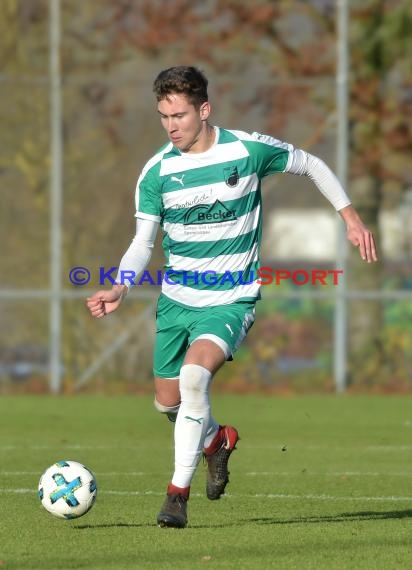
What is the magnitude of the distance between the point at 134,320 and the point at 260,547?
11.4 meters

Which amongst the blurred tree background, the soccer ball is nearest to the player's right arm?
the soccer ball

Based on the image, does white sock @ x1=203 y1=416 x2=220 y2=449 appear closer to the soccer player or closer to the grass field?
the soccer player

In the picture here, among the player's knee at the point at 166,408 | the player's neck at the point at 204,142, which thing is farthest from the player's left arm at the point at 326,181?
the player's knee at the point at 166,408

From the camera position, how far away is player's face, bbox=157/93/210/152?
23.1ft

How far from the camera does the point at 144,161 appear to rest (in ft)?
58.6

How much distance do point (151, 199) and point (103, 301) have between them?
79cm

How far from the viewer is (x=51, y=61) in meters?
17.8

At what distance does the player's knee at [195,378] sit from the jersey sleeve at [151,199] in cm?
91

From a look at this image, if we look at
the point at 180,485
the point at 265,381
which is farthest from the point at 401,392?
the point at 180,485

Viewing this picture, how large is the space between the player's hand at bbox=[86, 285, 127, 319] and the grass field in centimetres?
103

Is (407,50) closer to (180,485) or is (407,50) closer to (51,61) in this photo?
(51,61)

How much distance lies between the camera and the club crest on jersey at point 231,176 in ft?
24.0

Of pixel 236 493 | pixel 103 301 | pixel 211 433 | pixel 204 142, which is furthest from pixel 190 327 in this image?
pixel 236 493

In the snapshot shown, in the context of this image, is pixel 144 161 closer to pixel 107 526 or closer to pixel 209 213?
pixel 209 213
